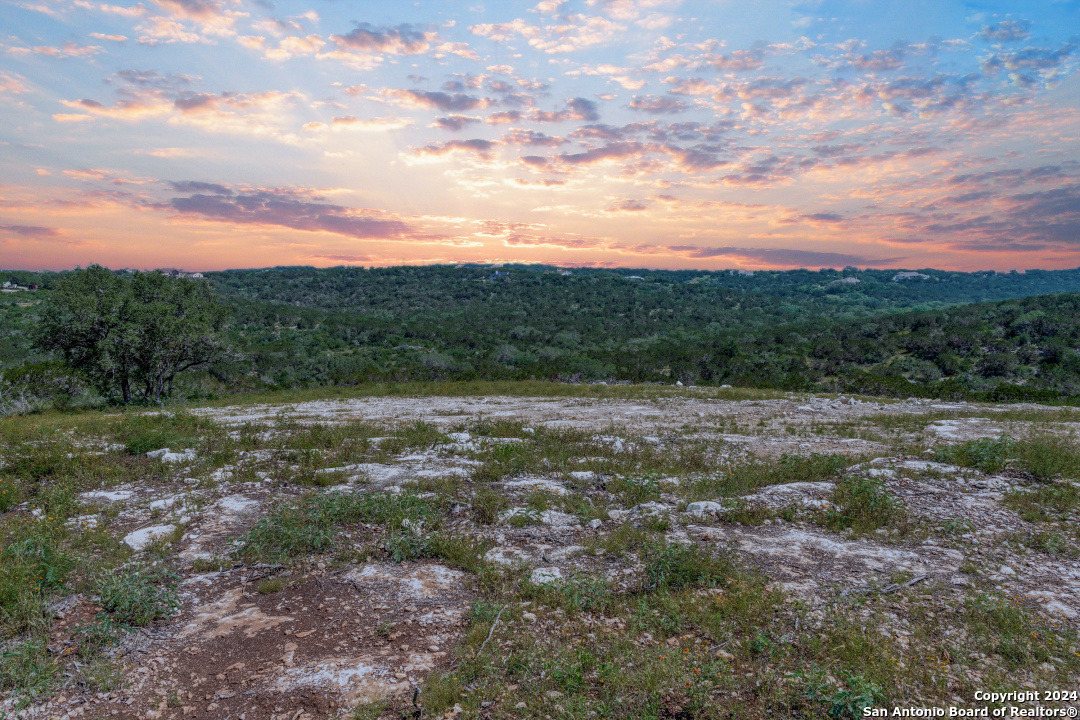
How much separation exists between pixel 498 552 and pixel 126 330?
25.2m

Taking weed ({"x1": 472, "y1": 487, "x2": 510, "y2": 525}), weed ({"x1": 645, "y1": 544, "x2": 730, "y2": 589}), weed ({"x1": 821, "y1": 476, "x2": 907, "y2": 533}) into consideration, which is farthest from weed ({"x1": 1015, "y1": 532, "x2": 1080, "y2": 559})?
weed ({"x1": 472, "y1": 487, "x2": 510, "y2": 525})

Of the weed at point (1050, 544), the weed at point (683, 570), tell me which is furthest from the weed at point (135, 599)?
the weed at point (1050, 544)

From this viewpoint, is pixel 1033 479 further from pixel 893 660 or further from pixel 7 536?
pixel 7 536

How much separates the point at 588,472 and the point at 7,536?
9356mm

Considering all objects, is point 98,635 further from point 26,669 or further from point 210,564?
point 210,564

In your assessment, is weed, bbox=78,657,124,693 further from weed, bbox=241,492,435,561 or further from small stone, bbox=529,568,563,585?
small stone, bbox=529,568,563,585

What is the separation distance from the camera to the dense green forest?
4547 cm

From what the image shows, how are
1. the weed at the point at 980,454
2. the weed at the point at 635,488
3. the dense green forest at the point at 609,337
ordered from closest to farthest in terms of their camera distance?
the weed at the point at 635,488 → the weed at the point at 980,454 → the dense green forest at the point at 609,337

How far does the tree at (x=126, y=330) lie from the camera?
22312mm

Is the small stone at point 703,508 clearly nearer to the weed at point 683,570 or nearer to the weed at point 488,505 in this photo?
the weed at point 683,570

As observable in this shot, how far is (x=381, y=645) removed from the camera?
16.5ft

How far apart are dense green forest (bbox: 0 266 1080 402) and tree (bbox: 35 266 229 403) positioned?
1.83 meters

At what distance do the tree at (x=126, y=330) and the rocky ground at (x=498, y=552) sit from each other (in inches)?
551

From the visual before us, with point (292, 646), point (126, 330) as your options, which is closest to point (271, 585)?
point (292, 646)
